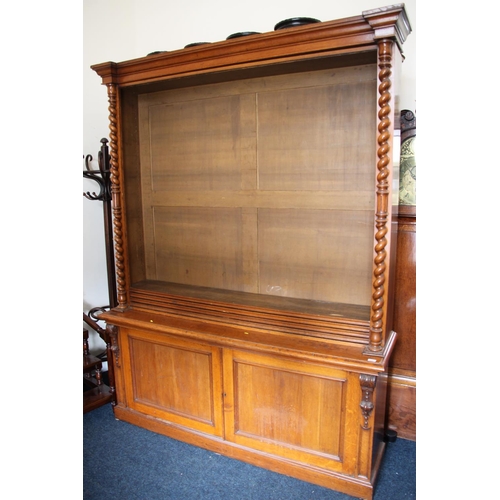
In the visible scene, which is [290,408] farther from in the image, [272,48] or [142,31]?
[142,31]

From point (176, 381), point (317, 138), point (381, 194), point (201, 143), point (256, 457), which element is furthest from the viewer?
point (201, 143)

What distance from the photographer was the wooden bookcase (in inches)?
75.5

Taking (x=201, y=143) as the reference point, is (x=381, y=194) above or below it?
below

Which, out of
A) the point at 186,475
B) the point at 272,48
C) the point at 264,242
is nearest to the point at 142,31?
the point at 272,48

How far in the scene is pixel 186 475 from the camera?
218 cm

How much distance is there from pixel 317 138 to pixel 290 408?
149cm

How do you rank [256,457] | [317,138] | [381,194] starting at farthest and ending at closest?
[317,138] → [256,457] → [381,194]

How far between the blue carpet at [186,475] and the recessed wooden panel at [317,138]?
1.55 metres

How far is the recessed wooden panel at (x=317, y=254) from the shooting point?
2309 mm

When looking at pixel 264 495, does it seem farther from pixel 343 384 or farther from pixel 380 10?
pixel 380 10

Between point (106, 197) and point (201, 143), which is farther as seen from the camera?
point (106, 197)

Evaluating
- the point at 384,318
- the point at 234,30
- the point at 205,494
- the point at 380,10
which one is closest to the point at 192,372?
the point at 205,494

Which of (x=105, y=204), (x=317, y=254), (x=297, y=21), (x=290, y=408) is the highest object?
(x=297, y=21)
